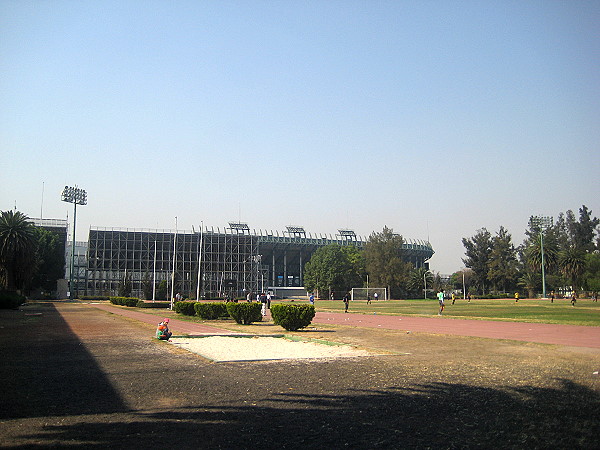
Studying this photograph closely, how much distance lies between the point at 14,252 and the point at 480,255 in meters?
108

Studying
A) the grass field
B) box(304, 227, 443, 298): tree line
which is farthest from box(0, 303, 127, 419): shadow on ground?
box(304, 227, 443, 298): tree line

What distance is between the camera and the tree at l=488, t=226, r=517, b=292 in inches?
5094

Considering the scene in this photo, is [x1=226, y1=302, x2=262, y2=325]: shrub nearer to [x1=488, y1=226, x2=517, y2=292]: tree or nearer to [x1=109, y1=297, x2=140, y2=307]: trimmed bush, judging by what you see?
[x1=109, y1=297, x2=140, y2=307]: trimmed bush

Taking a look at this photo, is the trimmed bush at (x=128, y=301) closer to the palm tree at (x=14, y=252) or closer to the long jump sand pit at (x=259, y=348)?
the palm tree at (x=14, y=252)

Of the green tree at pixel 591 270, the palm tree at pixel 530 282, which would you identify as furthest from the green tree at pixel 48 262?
the green tree at pixel 591 270

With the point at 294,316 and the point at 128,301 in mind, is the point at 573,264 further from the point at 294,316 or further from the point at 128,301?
the point at 294,316

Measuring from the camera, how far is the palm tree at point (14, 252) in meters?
62.6

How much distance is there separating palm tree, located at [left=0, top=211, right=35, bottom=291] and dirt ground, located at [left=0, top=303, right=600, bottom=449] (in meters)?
53.2

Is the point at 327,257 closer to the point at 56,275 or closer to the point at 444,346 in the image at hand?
the point at 56,275

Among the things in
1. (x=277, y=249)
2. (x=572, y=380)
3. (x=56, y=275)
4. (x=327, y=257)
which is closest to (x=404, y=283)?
(x=327, y=257)

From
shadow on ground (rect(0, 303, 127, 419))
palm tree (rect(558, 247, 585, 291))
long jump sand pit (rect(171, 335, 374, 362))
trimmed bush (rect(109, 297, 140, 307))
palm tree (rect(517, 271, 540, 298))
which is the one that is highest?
palm tree (rect(558, 247, 585, 291))

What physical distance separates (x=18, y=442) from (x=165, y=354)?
9749 mm

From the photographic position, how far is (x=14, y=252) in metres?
62.8

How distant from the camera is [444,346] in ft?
61.7
